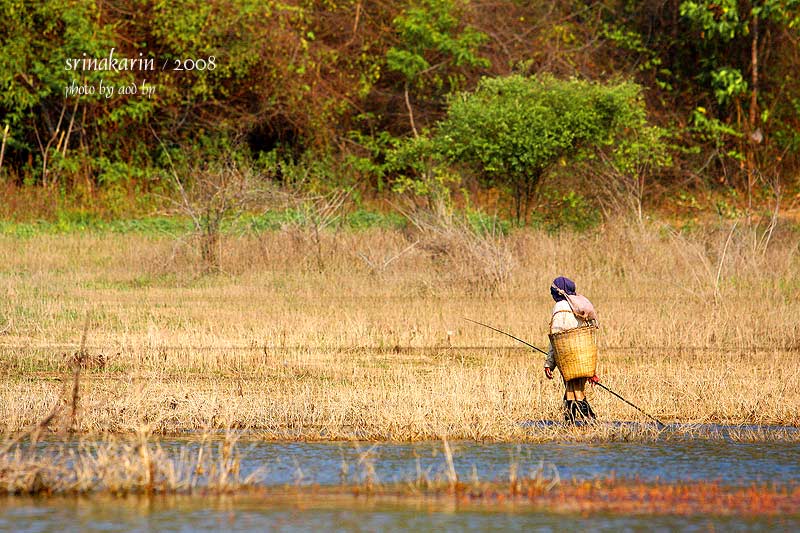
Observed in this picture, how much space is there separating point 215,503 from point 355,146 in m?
23.1

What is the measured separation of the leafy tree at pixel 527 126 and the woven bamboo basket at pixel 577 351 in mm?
12940

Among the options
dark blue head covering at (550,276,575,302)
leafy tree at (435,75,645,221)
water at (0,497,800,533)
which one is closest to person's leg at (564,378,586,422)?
dark blue head covering at (550,276,575,302)

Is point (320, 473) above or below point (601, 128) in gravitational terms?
below

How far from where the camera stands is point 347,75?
29797 mm

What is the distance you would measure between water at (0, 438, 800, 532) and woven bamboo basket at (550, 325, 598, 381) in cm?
55

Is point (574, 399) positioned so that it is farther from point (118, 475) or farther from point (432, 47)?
point (432, 47)

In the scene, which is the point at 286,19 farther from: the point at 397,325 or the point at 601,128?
the point at 397,325

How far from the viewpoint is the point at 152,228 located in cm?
2491

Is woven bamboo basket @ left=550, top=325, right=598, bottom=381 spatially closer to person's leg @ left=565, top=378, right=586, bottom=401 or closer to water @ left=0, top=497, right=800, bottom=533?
person's leg @ left=565, top=378, right=586, bottom=401

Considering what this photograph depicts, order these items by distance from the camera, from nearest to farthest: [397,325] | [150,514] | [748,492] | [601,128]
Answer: [150,514], [748,492], [397,325], [601,128]

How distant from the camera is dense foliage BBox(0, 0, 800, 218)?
26.8m

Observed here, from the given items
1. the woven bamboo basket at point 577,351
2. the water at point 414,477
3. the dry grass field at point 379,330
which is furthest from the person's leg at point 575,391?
the water at point 414,477

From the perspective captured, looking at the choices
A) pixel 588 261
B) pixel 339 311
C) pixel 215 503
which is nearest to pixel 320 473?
pixel 215 503

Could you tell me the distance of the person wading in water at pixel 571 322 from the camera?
9109 mm
